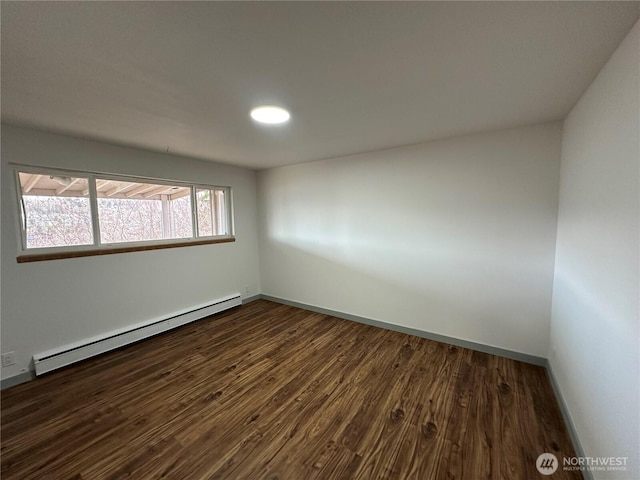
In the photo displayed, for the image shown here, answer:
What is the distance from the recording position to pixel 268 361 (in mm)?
2617

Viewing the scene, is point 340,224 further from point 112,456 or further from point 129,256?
point 112,456

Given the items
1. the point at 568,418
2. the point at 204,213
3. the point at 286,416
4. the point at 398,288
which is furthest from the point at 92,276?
the point at 568,418

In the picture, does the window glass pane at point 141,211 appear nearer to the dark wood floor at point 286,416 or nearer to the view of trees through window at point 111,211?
the view of trees through window at point 111,211

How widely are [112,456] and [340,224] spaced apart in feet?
10.0

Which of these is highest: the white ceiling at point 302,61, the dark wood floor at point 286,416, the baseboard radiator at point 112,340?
the white ceiling at point 302,61

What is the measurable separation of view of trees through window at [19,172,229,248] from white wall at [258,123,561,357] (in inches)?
56.9

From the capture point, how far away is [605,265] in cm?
130

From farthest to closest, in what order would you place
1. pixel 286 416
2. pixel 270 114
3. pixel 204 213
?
pixel 204 213 → pixel 270 114 → pixel 286 416

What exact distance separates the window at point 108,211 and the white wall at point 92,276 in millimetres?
130

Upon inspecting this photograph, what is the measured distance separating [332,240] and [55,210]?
3.11 m

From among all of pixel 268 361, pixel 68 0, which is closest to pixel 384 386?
pixel 268 361

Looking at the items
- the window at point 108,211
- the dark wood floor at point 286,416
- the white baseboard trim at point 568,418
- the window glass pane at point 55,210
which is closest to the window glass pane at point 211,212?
the window at point 108,211

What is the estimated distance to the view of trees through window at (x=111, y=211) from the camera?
241cm

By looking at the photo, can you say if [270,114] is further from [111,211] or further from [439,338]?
[439,338]
